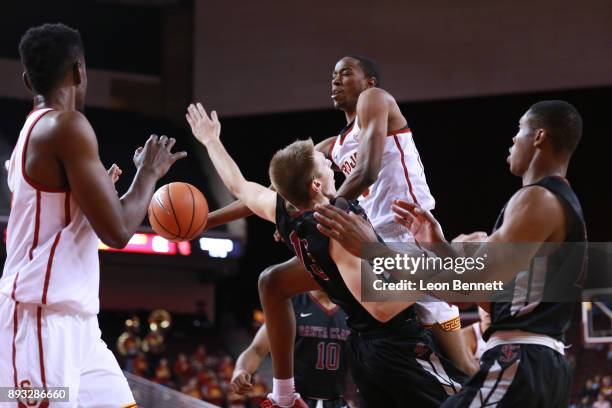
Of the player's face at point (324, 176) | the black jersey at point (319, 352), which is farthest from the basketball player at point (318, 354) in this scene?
the player's face at point (324, 176)

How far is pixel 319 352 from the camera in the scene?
525 cm

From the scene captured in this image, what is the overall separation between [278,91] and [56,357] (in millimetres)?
11072

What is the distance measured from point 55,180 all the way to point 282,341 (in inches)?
75.7

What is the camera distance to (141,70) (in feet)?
48.0

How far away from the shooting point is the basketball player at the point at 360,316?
12.2 feet

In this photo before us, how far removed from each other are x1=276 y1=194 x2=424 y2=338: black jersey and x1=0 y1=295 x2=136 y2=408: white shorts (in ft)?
3.48

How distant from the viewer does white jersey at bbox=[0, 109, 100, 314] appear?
2.80 metres

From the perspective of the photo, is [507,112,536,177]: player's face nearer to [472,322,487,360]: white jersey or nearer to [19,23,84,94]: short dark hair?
[19,23,84,94]: short dark hair

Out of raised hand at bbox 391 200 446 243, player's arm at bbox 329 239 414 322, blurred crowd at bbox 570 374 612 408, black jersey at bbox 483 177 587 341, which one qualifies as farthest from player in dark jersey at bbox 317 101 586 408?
blurred crowd at bbox 570 374 612 408

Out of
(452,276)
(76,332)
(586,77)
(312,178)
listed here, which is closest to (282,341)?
(312,178)

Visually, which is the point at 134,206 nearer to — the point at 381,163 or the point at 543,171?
the point at 543,171

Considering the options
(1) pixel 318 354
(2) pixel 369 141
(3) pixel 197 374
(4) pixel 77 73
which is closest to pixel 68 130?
(4) pixel 77 73

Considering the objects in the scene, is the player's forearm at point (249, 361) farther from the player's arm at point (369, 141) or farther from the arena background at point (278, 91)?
the arena background at point (278, 91)

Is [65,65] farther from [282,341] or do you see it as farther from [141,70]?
[141,70]
